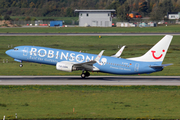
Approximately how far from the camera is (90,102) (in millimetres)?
33406

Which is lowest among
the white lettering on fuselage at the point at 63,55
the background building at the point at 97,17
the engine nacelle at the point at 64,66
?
the engine nacelle at the point at 64,66

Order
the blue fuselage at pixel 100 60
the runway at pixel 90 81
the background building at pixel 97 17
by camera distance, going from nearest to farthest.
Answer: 1. the runway at pixel 90 81
2. the blue fuselage at pixel 100 60
3. the background building at pixel 97 17

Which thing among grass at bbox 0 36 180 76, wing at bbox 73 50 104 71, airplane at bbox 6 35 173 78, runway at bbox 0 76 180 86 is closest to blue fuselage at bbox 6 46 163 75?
airplane at bbox 6 35 173 78

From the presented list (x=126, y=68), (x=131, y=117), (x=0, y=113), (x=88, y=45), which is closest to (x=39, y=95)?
(x=0, y=113)

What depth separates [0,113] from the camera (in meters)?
28.6

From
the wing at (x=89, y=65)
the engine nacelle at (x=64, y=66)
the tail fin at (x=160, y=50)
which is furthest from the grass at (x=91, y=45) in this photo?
the tail fin at (x=160, y=50)

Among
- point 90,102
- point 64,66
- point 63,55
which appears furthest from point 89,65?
point 90,102

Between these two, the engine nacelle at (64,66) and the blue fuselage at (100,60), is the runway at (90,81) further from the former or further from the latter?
the engine nacelle at (64,66)

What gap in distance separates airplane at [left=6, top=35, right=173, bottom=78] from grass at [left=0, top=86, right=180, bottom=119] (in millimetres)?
7171

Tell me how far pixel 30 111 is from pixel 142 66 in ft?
81.8

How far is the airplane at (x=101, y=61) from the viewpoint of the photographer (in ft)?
159

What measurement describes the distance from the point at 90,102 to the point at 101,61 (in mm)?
17700

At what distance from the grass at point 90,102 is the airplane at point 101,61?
23.5ft

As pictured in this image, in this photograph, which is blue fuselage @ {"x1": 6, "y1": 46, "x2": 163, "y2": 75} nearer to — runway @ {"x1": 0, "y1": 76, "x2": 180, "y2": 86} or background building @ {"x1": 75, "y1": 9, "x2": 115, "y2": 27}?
runway @ {"x1": 0, "y1": 76, "x2": 180, "y2": 86}
